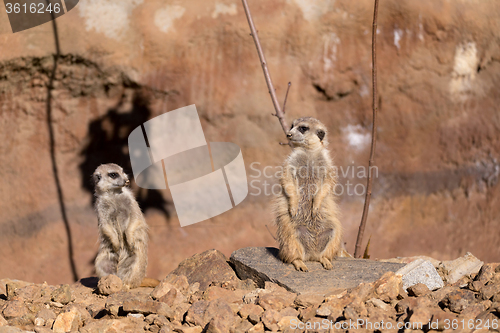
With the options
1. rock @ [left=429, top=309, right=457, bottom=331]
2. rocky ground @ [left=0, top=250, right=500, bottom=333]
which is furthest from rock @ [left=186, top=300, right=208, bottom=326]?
rock @ [left=429, top=309, right=457, bottom=331]

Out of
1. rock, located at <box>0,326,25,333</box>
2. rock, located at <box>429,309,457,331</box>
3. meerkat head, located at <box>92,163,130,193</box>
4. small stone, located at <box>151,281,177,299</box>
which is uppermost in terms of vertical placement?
meerkat head, located at <box>92,163,130,193</box>

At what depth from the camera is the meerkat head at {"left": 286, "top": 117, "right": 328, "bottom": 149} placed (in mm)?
2541

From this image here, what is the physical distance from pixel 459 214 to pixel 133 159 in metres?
3.13

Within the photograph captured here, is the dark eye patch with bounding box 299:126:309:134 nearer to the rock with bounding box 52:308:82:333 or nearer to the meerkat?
the meerkat

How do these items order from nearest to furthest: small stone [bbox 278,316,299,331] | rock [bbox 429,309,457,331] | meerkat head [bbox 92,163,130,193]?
rock [bbox 429,309,457,331] < small stone [bbox 278,316,299,331] < meerkat head [bbox 92,163,130,193]

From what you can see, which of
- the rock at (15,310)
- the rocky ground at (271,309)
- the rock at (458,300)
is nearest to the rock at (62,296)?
the rocky ground at (271,309)

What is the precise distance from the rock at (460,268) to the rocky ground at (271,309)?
0.70 feet

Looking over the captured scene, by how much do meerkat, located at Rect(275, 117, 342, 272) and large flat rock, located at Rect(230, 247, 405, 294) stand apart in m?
0.07

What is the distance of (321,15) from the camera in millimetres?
3951

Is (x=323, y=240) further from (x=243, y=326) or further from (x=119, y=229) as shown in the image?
(x=119, y=229)

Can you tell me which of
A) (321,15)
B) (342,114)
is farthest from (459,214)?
(321,15)

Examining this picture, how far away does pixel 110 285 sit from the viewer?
8.34ft

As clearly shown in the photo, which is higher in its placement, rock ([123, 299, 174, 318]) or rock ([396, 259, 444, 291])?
rock ([123, 299, 174, 318])

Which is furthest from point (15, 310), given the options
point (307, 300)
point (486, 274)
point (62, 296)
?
point (486, 274)
